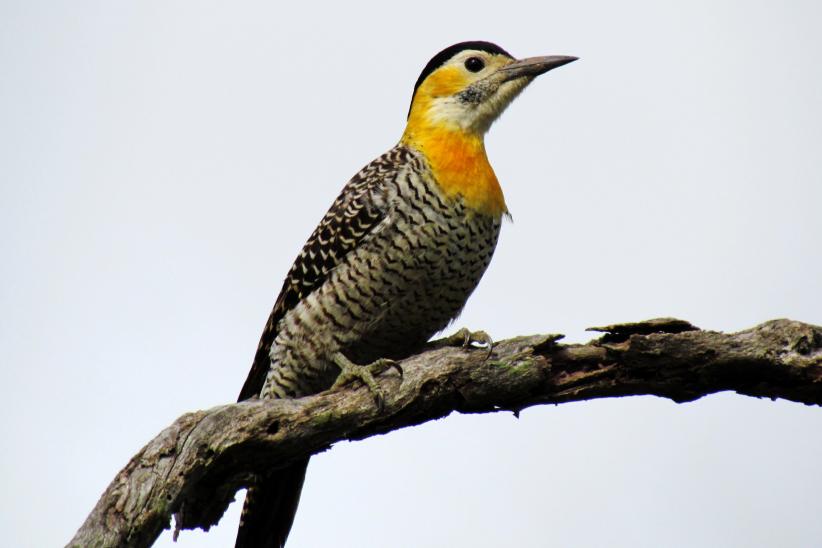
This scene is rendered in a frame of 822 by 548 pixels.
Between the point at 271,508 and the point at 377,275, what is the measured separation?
6.54 ft

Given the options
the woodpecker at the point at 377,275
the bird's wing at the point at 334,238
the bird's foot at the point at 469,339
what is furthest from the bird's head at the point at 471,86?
the bird's foot at the point at 469,339

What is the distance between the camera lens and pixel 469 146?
27.9 feet

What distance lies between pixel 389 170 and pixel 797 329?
3171 mm

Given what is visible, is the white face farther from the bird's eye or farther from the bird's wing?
the bird's wing

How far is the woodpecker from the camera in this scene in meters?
7.77

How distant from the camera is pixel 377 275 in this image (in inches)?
306

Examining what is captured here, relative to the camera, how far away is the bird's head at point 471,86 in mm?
8750

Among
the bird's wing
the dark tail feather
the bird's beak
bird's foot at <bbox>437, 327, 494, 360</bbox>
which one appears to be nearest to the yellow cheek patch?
the bird's beak

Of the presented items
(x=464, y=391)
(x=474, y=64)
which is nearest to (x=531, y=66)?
(x=474, y=64)

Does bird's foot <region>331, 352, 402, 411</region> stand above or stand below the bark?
above

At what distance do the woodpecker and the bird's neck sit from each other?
0.01 meters

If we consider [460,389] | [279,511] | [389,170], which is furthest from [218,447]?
[389,170]

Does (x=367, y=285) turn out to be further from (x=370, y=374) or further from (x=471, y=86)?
(x=471, y=86)

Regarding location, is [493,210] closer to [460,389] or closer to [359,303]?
[359,303]
